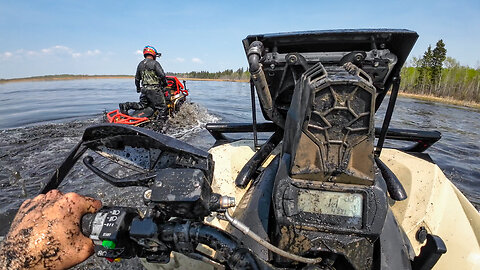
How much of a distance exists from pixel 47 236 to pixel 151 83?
9586mm

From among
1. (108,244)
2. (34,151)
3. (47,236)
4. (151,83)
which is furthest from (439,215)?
(151,83)

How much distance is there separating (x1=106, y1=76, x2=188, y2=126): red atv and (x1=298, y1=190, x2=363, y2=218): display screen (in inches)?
323

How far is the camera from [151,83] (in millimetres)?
9828

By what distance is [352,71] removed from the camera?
50.3 inches

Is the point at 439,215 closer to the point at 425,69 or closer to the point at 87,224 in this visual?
the point at 87,224

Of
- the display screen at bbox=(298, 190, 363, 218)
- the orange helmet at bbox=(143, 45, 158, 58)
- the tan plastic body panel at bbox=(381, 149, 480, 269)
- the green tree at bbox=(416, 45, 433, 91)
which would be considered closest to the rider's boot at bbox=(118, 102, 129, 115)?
the orange helmet at bbox=(143, 45, 158, 58)

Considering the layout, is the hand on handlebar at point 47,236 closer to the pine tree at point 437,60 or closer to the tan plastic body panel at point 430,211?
the tan plastic body panel at point 430,211

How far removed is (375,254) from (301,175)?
71 centimetres

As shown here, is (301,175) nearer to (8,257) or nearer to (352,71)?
(352,71)

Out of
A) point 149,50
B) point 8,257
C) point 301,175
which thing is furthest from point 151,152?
point 149,50

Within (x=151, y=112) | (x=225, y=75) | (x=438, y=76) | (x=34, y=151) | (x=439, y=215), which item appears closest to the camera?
(x=439, y=215)

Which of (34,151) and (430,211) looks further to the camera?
(34,151)

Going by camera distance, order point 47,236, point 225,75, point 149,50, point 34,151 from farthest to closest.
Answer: point 225,75, point 149,50, point 34,151, point 47,236

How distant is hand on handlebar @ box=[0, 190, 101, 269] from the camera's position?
969 mm
